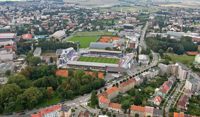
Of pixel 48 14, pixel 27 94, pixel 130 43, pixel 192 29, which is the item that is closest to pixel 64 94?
pixel 27 94

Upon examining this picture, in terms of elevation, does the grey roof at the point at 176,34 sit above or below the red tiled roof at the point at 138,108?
above

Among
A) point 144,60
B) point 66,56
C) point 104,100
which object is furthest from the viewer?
point 66,56

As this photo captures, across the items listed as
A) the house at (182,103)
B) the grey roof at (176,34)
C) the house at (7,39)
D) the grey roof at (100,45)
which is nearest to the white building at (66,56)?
the grey roof at (100,45)

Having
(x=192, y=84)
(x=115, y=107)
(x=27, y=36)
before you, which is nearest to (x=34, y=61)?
(x=115, y=107)

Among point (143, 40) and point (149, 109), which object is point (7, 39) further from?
point (149, 109)

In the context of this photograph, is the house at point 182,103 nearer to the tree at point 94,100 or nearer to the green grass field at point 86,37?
the tree at point 94,100
